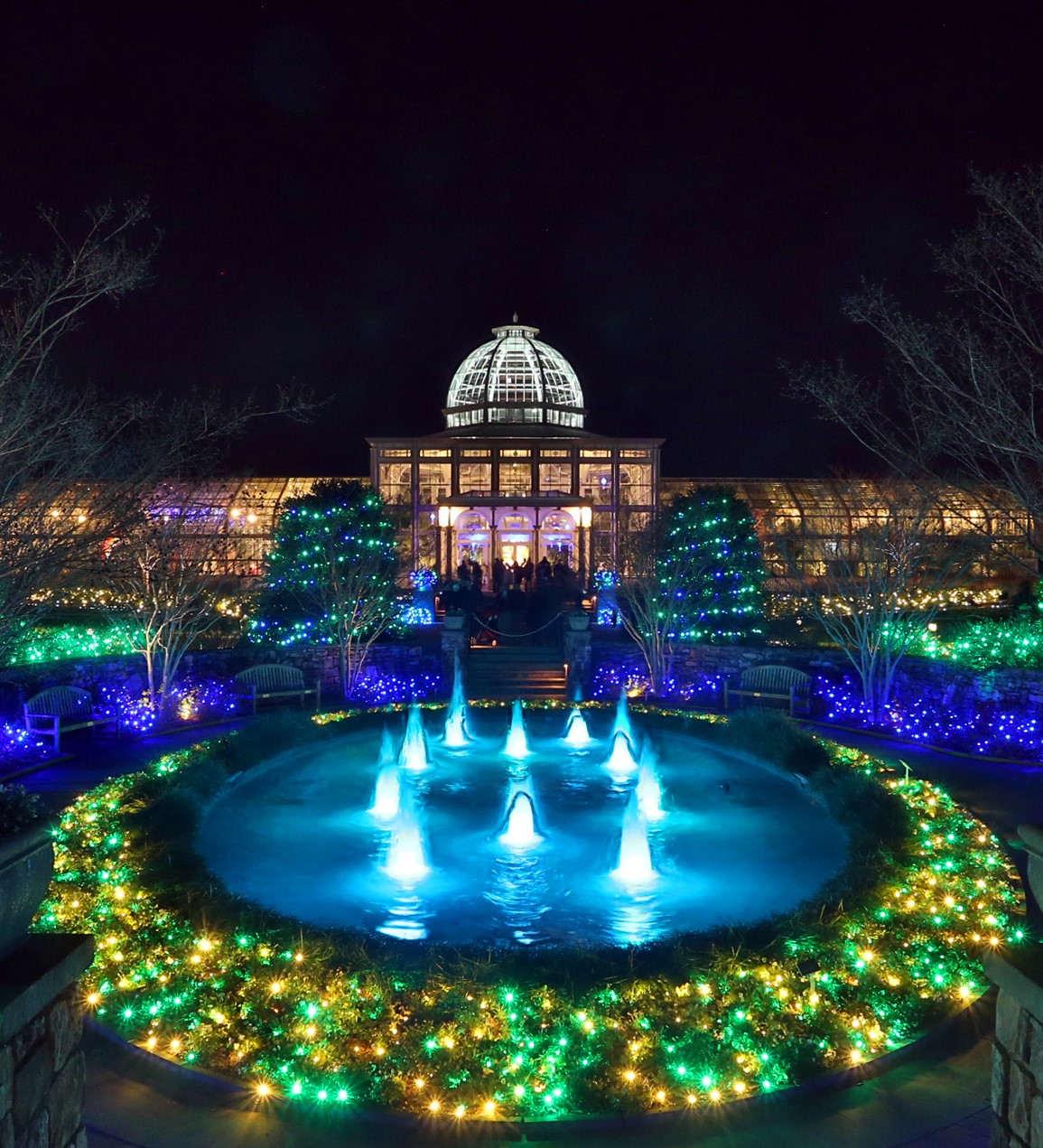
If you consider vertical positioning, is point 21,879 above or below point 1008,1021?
above

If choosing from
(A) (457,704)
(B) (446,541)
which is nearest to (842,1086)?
(A) (457,704)

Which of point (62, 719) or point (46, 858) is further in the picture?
point (62, 719)

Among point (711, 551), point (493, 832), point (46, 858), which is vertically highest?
point (711, 551)

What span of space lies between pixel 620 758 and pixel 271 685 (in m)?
7.24

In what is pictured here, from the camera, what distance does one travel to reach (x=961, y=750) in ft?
42.7

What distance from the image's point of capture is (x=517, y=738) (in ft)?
47.5

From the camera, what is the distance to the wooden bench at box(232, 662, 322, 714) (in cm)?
1630

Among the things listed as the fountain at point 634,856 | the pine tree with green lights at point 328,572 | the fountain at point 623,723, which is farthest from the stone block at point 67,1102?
the pine tree with green lights at point 328,572

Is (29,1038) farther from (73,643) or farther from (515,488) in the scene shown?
(515,488)

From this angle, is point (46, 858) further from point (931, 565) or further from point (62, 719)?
point (931, 565)

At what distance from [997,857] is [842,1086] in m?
4.16

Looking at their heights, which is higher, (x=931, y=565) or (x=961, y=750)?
(x=931, y=565)

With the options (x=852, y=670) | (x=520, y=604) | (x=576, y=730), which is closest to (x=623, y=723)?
(x=576, y=730)

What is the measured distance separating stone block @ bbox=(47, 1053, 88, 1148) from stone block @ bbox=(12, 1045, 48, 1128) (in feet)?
0.25
